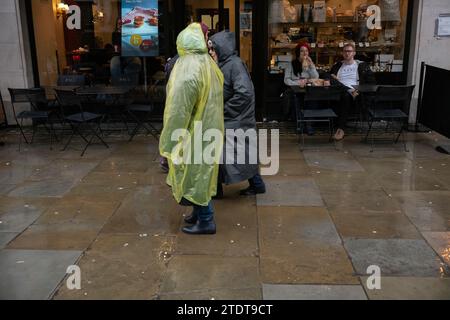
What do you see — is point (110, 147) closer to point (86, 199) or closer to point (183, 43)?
point (86, 199)

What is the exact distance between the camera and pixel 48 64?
9.55m

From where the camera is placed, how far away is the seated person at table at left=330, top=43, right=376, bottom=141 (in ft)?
26.4

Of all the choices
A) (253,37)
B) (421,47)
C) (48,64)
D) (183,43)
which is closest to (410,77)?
(421,47)

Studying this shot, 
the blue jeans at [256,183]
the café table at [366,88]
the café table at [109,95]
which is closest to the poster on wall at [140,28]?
the café table at [109,95]

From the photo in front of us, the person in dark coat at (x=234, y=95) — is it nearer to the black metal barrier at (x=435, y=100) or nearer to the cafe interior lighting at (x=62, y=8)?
the black metal barrier at (x=435, y=100)

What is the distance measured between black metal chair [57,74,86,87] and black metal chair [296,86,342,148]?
3.72 metres

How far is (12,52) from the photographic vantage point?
887 centimetres

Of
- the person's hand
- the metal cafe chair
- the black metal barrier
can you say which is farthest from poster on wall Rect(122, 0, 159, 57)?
the black metal barrier

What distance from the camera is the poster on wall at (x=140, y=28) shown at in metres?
9.13

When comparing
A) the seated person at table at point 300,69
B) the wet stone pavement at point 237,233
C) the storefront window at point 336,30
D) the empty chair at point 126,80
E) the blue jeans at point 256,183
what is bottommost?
the wet stone pavement at point 237,233

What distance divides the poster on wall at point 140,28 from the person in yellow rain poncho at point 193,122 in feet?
16.8

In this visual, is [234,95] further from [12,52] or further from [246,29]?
[12,52]

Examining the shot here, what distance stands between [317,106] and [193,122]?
4.44 metres

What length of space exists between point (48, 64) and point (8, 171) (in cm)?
354
